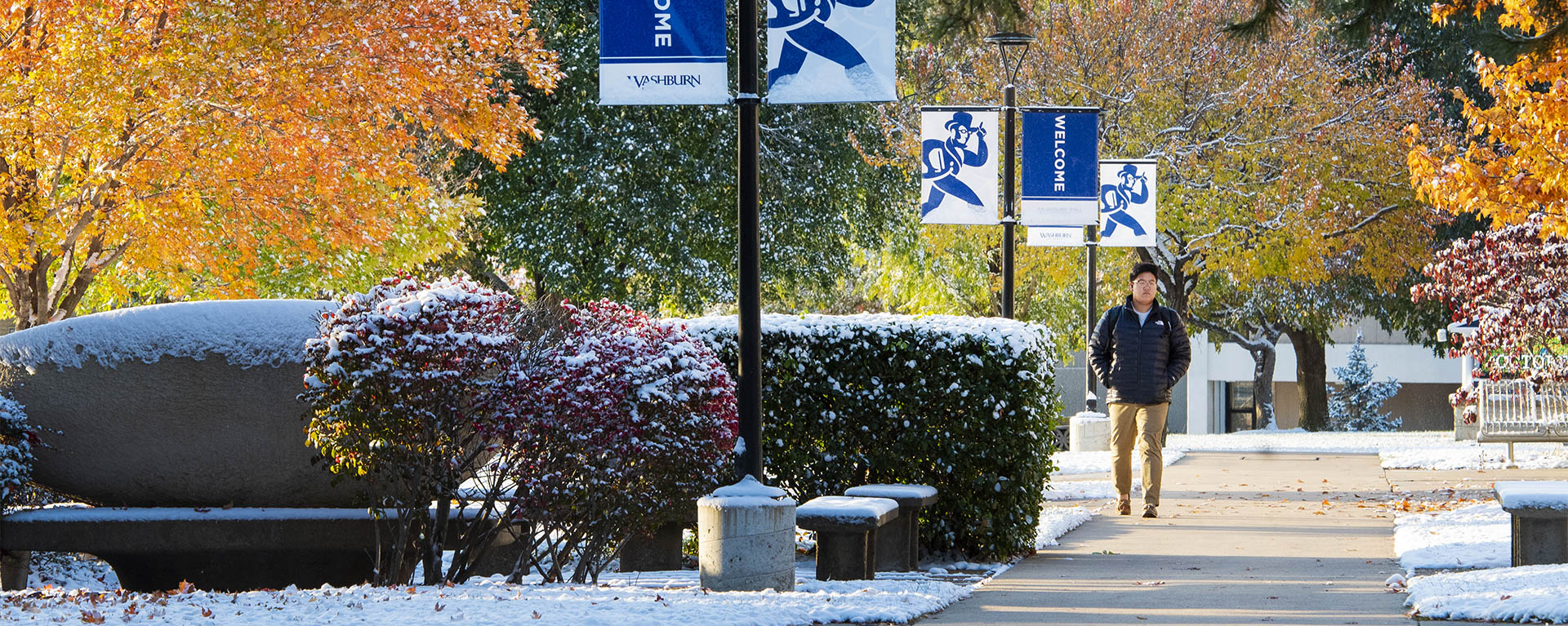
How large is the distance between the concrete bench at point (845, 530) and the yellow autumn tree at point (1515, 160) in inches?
304

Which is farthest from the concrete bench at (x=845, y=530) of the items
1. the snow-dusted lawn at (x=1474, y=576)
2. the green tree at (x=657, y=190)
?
the green tree at (x=657, y=190)

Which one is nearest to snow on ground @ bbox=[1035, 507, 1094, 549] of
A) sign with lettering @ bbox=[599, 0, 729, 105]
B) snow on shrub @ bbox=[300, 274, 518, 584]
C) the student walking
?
the student walking

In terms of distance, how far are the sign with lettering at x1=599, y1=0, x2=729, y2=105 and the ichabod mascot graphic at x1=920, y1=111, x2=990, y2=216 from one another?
29.2 feet

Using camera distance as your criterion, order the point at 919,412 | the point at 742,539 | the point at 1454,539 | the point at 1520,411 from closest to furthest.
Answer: the point at 742,539 < the point at 919,412 < the point at 1454,539 < the point at 1520,411

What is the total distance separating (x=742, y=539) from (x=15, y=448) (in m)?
4.05

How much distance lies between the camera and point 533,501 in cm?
830

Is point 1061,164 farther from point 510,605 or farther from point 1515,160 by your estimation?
point 510,605

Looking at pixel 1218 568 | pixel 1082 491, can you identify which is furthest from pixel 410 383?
pixel 1082 491

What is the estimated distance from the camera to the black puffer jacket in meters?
→ 11.9

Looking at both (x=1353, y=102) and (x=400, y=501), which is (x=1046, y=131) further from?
(x=1353, y=102)

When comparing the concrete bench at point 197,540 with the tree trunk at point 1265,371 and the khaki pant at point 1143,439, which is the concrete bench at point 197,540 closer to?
the khaki pant at point 1143,439

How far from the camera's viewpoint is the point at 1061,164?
61.2ft

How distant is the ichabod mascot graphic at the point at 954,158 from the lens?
680 inches

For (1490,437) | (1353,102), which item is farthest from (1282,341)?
(1490,437)
